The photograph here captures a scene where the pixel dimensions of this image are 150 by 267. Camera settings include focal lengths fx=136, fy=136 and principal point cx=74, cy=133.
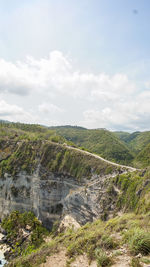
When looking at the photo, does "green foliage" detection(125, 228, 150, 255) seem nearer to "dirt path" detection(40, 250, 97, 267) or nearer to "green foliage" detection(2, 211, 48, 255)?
"dirt path" detection(40, 250, 97, 267)

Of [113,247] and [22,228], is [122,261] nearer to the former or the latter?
[113,247]

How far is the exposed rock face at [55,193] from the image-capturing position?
29766mm

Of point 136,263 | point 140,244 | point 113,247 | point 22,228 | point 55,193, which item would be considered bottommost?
point 22,228

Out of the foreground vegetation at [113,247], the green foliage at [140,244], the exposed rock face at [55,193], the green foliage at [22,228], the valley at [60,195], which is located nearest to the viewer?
the green foliage at [140,244]

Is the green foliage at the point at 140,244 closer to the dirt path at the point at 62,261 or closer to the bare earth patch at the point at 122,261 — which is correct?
the bare earth patch at the point at 122,261

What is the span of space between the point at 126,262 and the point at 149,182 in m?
13.7

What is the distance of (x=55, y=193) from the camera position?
3844 centimetres

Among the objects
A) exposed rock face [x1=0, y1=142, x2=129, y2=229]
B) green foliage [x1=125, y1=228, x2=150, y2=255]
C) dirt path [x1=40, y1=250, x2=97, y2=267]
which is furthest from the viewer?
exposed rock face [x1=0, y1=142, x2=129, y2=229]

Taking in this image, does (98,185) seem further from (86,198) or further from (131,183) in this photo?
(131,183)

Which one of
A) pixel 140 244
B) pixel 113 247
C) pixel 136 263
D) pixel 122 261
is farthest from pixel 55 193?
pixel 136 263

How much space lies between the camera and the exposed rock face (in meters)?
29.8

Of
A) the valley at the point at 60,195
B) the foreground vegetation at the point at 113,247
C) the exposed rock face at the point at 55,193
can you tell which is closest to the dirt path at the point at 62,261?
the valley at the point at 60,195

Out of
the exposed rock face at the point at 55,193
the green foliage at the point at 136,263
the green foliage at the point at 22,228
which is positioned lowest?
the green foliage at the point at 22,228

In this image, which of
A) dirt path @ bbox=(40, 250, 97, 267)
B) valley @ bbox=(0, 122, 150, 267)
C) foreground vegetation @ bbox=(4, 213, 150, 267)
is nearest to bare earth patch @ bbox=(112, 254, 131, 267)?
foreground vegetation @ bbox=(4, 213, 150, 267)
